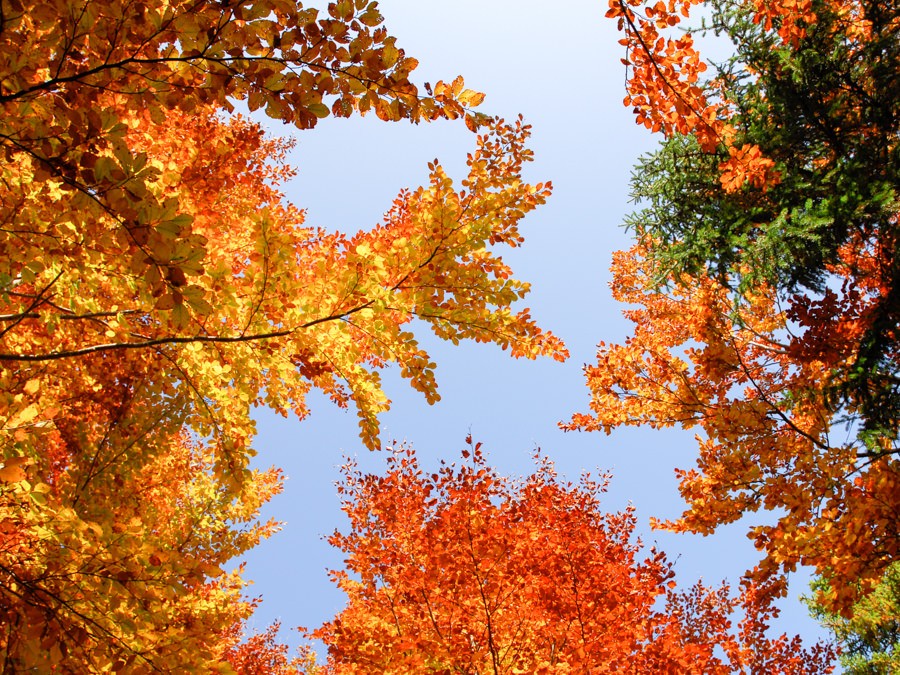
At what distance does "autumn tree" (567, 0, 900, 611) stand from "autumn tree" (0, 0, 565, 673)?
265 centimetres

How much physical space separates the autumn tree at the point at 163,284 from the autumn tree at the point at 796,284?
2.65 meters

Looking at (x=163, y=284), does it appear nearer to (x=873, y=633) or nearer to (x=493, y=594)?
(x=493, y=594)

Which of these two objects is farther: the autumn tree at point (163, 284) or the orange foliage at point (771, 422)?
the orange foliage at point (771, 422)

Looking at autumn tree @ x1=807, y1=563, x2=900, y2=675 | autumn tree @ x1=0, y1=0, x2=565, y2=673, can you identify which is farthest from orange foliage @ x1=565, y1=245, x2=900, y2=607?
autumn tree @ x1=807, y1=563, x2=900, y2=675

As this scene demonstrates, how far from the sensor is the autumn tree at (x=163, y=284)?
1.46 metres

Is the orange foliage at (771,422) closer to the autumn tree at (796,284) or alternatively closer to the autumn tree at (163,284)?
the autumn tree at (796,284)

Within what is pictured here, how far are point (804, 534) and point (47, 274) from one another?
4.79 metres

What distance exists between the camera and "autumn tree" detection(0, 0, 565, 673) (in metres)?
1.46

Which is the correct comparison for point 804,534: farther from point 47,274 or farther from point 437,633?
point 47,274

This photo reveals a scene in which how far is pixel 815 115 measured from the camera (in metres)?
6.12

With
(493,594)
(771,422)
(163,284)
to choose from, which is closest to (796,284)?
(771,422)

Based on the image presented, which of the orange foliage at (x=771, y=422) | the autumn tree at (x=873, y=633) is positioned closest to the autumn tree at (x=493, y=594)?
the orange foliage at (x=771, y=422)

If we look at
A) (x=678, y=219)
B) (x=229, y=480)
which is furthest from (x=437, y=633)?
(x=678, y=219)

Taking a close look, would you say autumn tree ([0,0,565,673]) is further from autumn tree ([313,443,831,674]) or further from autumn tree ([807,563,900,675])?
autumn tree ([807,563,900,675])
